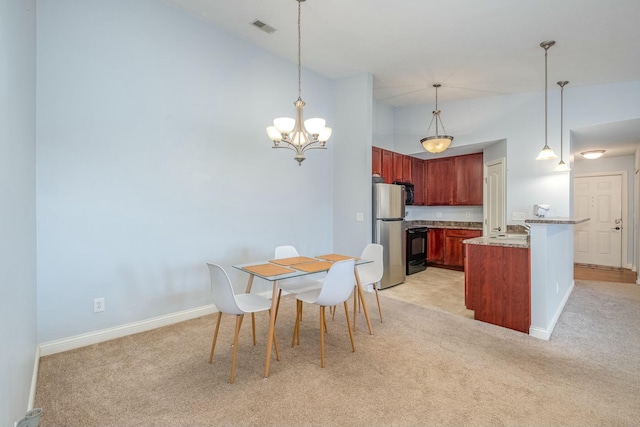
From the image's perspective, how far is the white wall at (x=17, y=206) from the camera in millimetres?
1231

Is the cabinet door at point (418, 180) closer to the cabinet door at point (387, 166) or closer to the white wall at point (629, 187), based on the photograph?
the cabinet door at point (387, 166)

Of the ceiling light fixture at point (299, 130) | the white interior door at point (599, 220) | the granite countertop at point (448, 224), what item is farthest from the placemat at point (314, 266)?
the white interior door at point (599, 220)

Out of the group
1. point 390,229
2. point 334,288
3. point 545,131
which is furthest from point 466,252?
point 545,131

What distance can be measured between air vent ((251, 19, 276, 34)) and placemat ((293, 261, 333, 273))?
2612 millimetres

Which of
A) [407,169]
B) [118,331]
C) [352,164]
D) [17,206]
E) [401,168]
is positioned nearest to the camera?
[17,206]

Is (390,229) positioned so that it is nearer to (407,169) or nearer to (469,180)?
(407,169)

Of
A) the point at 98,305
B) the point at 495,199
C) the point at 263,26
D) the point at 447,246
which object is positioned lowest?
the point at 98,305

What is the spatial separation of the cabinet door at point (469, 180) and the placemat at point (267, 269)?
4.58 m

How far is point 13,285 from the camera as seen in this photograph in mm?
1423

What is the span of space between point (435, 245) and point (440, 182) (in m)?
1.29

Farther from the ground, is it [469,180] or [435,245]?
[469,180]

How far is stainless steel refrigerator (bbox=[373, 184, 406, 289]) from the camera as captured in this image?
14.7ft

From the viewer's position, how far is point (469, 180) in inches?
230

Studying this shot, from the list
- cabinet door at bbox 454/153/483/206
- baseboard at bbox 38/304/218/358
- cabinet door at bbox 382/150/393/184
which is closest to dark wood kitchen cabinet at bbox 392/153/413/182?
cabinet door at bbox 382/150/393/184
